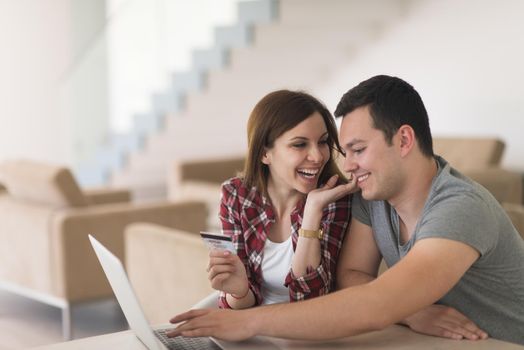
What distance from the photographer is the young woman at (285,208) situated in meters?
2.15

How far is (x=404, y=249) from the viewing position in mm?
1950

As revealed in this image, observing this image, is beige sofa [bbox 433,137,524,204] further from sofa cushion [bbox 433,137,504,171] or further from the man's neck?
the man's neck

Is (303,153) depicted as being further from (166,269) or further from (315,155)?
(166,269)

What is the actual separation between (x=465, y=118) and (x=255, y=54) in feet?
6.89

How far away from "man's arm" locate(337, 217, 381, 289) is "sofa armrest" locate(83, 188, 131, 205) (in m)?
3.91

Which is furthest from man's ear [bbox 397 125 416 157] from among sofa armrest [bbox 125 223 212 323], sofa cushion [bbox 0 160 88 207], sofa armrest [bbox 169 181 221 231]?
sofa armrest [bbox 169 181 221 231]

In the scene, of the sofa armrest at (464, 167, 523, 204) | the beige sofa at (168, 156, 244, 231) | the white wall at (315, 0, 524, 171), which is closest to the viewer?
the sofa armrest at (464, 167, 523, 204)

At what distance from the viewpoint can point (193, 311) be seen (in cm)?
180

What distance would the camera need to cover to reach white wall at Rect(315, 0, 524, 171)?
24.2 feet

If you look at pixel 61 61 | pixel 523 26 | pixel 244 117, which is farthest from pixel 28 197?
pixel 61 61

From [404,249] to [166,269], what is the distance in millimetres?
1922

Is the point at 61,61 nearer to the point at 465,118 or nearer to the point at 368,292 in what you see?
the point at 465,118

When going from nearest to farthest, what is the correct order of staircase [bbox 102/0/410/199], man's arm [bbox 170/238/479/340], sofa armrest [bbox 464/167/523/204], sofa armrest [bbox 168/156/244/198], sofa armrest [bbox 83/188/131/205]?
man's arm [bbox 170/238/479/340] < sofa armrest [bbox 464/167/523/204] < sofa armrest [bbox 83/188/131/205] < sofa armrest [bbox 168/156/244/198] < staircase [bbox 102/0/410/199]

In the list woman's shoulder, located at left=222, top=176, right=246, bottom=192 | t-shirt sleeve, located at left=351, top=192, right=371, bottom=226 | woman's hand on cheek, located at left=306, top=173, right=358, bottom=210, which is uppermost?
woman's shoulder, located at left=222, top=176, right=246, bottom=192
